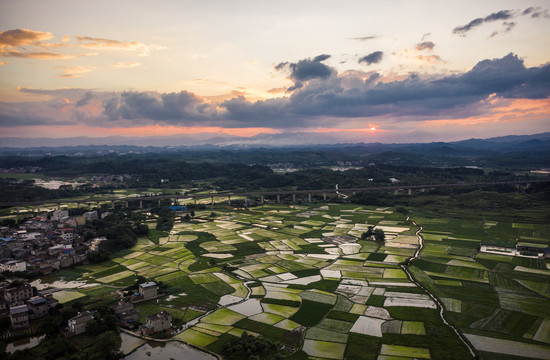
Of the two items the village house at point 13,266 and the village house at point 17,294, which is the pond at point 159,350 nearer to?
the village house at point 17,294

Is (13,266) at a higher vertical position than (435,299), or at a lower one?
higher

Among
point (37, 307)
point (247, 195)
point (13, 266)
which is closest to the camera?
point (37, 307)

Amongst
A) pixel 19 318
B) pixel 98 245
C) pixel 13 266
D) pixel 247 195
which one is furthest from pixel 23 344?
pixel 247 195

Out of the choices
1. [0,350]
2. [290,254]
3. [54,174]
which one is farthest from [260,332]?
[54,174]

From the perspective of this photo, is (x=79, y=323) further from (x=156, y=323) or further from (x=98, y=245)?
(x=98, y=245)

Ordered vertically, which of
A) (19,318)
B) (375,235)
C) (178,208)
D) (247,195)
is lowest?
(178,208)

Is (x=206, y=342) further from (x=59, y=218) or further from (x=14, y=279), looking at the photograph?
(x=59, y=218)

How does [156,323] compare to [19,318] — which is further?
[19,318]
